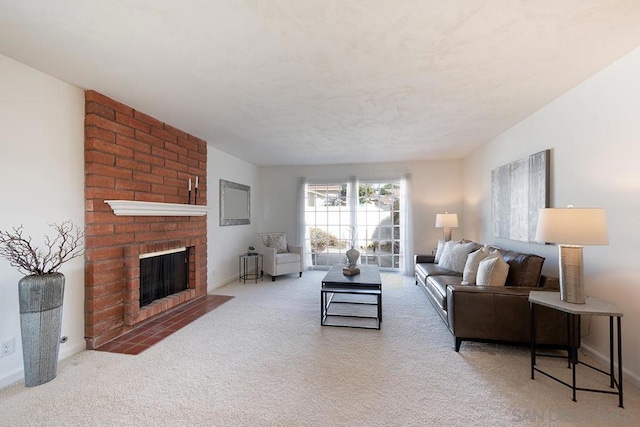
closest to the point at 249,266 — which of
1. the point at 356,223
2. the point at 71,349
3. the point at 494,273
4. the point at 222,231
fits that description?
the point at 222,231

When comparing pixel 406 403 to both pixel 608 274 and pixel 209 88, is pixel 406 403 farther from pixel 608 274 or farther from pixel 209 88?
pixel 209 88

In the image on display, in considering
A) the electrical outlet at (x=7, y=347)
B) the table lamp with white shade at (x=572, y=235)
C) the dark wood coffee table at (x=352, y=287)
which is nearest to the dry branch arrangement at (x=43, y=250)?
the electrical outlet at (x=7, y=347)

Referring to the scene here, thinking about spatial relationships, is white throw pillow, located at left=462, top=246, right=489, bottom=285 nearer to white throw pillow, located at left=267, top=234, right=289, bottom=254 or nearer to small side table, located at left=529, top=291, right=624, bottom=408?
small side table, located at left=529, top=291, right=624, bottom=408

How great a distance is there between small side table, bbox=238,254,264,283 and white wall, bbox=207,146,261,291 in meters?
0.12

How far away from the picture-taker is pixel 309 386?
2053 mm

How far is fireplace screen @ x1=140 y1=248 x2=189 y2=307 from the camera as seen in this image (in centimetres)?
330

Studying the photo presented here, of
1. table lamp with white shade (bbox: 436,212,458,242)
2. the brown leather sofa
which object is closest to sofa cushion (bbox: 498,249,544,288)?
the brown leather sofa

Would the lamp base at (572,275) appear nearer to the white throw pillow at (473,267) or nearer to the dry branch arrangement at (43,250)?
the white throw pillow at (473,267)

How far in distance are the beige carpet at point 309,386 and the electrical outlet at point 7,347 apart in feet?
0.84

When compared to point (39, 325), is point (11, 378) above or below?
below

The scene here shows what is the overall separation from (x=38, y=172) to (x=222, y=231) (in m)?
2.89

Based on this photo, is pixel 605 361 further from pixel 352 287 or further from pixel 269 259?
pixel 269 259

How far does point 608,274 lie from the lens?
2.23 m

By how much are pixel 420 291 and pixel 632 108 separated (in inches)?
130
